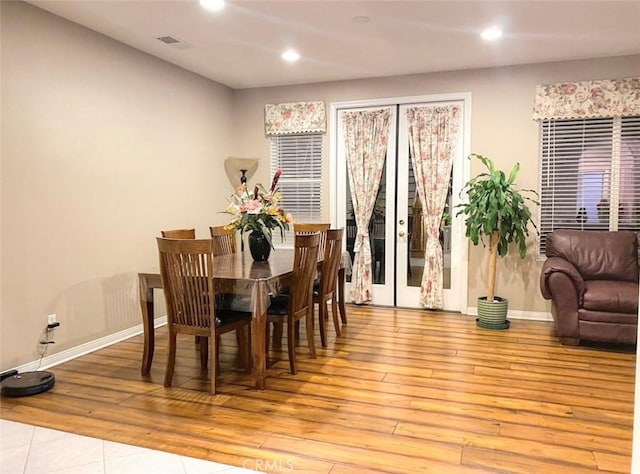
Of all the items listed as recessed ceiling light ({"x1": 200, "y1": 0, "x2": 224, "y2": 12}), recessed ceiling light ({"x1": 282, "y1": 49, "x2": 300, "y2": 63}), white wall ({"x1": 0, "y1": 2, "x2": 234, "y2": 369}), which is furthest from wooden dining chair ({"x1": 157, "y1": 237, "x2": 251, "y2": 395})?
recessed ceiling light ({"x1": 282, "y1": 49, "x2": 300, "y2": 63})

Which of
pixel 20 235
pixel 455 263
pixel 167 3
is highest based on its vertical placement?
pixel 167 3

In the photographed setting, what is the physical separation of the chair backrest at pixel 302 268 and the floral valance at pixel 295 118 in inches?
107

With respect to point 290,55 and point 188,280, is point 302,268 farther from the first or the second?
point 290,55

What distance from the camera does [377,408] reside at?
117 inches

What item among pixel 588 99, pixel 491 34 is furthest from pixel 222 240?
pixel 588 99

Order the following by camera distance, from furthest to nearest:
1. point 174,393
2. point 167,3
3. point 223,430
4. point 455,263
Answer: point 455,263
point 167,3
point 174,393
point 223,430

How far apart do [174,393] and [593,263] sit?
13.1 feet

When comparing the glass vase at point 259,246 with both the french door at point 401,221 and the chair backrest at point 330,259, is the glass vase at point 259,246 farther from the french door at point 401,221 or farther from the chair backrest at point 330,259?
the french door at point 401,221

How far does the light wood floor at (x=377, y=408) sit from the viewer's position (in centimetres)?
242

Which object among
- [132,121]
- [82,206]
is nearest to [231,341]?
[82,206]

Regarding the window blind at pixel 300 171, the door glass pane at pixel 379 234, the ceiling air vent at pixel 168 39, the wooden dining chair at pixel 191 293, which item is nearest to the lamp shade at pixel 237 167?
the window blind at pixel 300 171

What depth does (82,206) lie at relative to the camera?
159 inches

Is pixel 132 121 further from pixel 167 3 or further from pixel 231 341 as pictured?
pixel 231 341

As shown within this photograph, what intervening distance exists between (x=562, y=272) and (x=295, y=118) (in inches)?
138
